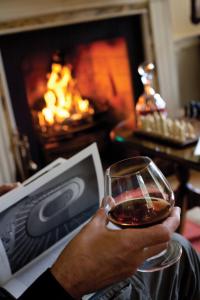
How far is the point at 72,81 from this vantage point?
8.20 ft

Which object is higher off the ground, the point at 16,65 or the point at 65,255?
the point at 16,65

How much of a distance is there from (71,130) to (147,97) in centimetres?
83

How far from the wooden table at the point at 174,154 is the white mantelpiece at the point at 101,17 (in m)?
0.60

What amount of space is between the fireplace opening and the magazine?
145cm

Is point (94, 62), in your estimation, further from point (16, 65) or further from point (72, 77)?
point (16, 65)

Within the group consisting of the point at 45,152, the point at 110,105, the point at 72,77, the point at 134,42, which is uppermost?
the point at 134,42

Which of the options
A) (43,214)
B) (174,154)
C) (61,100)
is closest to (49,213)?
(43,214)

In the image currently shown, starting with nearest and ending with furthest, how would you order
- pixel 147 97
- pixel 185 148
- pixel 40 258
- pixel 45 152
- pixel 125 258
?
pixel 125 258, pixel 40 258, pixel 185 148, pixel 147 97, pixel 45 152

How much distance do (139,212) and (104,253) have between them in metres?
0.08

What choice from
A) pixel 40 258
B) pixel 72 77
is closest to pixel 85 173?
pixel 40 258

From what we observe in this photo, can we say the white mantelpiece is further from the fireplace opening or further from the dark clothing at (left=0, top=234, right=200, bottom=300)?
the dark clothing at (left=0, top=234, right=200, bottom=300)

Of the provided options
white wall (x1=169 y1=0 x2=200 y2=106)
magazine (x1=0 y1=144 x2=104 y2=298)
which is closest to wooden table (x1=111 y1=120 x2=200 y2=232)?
magazine (x1=0 y1=144 x2=104 y2=298)

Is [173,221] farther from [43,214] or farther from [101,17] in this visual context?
[101,17]

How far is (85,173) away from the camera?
0.84 m
